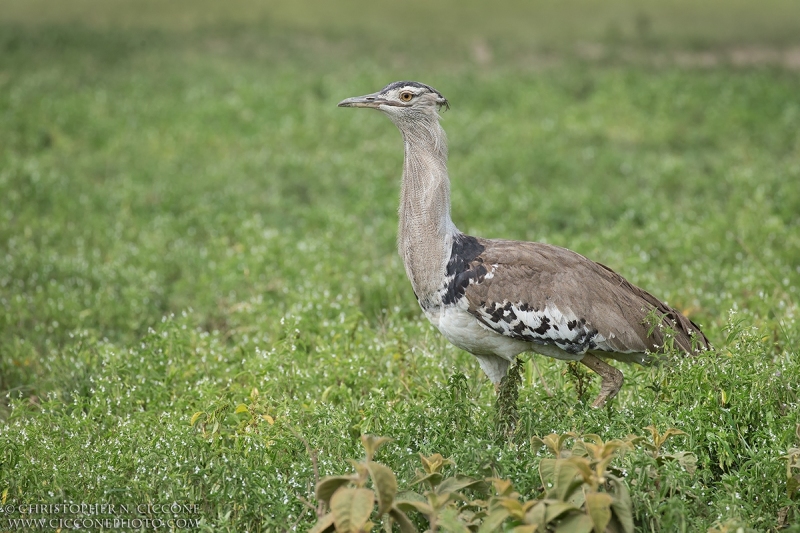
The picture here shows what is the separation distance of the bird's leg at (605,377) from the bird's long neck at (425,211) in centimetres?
83

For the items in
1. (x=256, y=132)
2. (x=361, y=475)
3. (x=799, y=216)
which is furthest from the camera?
(x=256, y=132)

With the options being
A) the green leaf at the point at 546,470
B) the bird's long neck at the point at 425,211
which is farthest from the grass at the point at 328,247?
the bird's long neck at the point at 425,211

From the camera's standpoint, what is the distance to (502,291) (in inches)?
161

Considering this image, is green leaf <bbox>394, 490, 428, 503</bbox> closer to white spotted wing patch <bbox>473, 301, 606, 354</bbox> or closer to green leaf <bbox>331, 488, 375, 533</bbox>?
green leaf <bbox>331, 488, 375, 533</bbox>

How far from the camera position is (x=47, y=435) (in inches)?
164

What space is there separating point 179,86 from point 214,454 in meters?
10.2

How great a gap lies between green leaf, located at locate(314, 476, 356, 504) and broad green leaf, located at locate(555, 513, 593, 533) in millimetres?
706

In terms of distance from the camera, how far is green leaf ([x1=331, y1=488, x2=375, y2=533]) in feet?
9.60

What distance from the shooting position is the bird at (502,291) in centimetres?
409

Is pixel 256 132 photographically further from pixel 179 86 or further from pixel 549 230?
pixel 549 230

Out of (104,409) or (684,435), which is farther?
(104,409)

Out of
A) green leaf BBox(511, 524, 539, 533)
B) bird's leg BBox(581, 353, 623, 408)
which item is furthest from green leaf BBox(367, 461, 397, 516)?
bird's leg BBox(581, 353, 623, 408)

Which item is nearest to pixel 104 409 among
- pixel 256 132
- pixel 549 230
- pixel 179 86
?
pixel 549 230

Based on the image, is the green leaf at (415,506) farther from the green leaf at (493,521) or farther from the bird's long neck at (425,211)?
the bird's long neck at (425,211)
